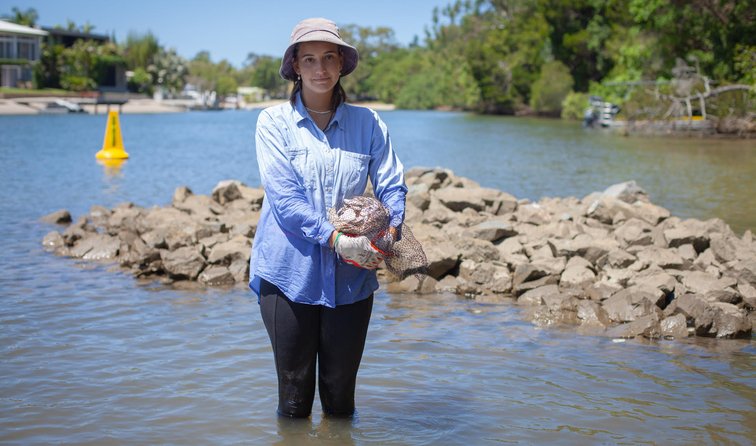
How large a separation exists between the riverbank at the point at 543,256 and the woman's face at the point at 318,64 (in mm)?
2855

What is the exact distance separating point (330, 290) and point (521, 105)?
79682 millimetres

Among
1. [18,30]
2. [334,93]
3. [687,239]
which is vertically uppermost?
[18,30]

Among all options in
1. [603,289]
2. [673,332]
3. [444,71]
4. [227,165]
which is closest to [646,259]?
[603,289]

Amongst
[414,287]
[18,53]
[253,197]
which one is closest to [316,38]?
[414,287]

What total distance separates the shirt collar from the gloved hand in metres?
0.57

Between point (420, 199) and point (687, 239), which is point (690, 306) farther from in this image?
point (420, 199)

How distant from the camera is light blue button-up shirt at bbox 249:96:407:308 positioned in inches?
159

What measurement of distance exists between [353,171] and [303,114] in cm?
35

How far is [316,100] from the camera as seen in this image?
165 inches

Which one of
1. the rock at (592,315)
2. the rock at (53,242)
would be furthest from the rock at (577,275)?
the rock at (53,242)

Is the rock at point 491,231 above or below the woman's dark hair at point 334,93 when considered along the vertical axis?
below

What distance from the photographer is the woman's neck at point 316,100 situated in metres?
4.16

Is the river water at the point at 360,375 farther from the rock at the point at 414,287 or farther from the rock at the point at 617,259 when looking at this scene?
the rock at the point at 617,259

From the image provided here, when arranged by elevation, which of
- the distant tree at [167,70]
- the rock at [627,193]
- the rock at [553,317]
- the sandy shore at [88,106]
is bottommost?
the rock at [553,317]
